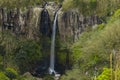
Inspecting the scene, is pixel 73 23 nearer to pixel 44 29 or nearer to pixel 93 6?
pixel 93 6

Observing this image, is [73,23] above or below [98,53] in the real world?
above

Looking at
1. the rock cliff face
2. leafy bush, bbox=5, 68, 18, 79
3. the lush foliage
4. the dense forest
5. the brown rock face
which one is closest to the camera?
leafy bush, bbox=5, 68, 18, 79

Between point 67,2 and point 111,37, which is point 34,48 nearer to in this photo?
point 67,2

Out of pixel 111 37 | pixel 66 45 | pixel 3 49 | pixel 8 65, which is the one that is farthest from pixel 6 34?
pixel 111 37

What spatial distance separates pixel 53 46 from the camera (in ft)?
128

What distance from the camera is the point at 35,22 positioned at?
39.3 metres

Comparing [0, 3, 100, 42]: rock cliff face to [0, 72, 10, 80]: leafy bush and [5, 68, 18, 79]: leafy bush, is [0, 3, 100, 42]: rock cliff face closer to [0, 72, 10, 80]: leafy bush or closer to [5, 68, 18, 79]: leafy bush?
[5, 68, 18, 79]: leafy bush

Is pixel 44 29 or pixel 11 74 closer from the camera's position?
pixel 11 74

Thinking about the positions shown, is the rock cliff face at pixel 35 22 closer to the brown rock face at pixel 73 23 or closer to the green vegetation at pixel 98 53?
the brown rock face at pixel 73 23

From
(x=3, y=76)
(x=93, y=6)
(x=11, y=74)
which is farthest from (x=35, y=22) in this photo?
(x=3, y=76)

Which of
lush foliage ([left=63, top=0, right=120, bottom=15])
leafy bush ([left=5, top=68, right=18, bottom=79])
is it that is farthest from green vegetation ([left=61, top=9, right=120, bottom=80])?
lush foliage ([left=63, top=0, right=120, bottom=15])

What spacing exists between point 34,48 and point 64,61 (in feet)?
11.9

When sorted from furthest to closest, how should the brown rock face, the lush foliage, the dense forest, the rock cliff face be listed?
1. the rock cliff face
2. the brown rock face
3. the dense forest
4. the lush foliage

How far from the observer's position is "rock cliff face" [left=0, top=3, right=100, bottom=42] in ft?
127
